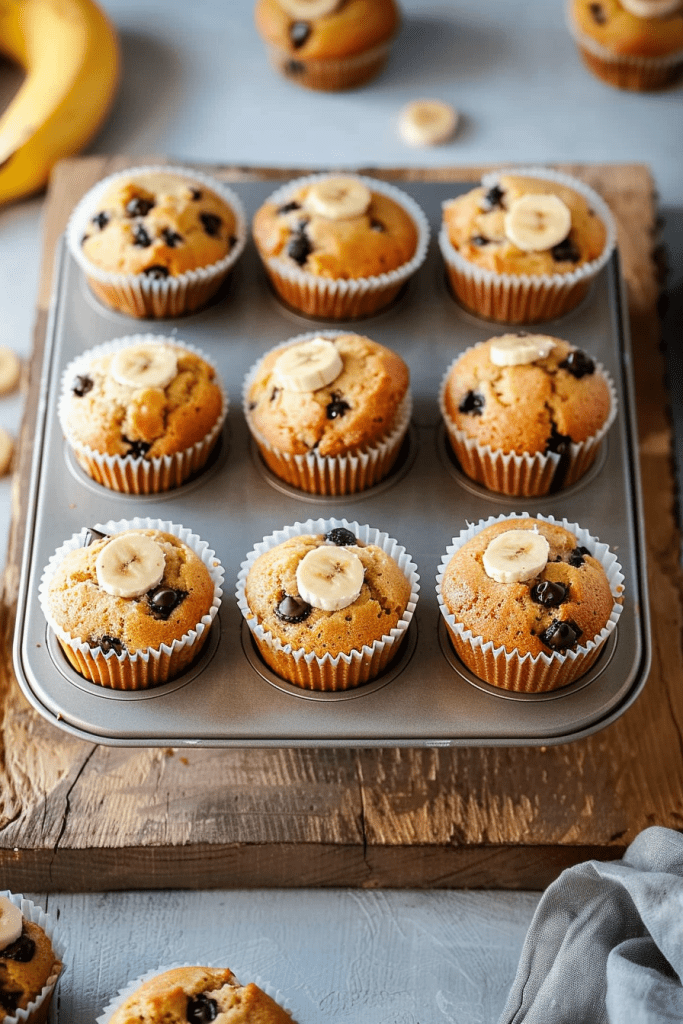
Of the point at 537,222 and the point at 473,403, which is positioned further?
the point at 537,222

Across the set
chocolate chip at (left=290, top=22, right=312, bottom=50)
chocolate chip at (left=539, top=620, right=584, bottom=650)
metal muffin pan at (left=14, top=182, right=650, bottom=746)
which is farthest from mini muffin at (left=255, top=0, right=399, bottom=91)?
chocolate chip at (left=539, top=620, right=584, bottom=650)

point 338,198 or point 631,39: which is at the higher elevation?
point 338,198

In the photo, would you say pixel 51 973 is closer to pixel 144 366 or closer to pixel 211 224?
pixel 144 366

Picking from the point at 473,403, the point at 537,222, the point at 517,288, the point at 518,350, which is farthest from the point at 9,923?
the point at 537,222

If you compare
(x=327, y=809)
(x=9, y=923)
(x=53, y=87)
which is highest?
(x=53, y=87)

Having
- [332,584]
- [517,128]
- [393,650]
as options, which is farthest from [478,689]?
[517,128]

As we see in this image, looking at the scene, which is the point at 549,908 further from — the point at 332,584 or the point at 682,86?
the point at 682,86

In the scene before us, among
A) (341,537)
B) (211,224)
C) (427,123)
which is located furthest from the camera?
(427,123)

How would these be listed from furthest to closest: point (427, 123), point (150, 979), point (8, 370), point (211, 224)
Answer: point (427, 123)
point (8, 370)
point (211, 224)
point (150, 979)
